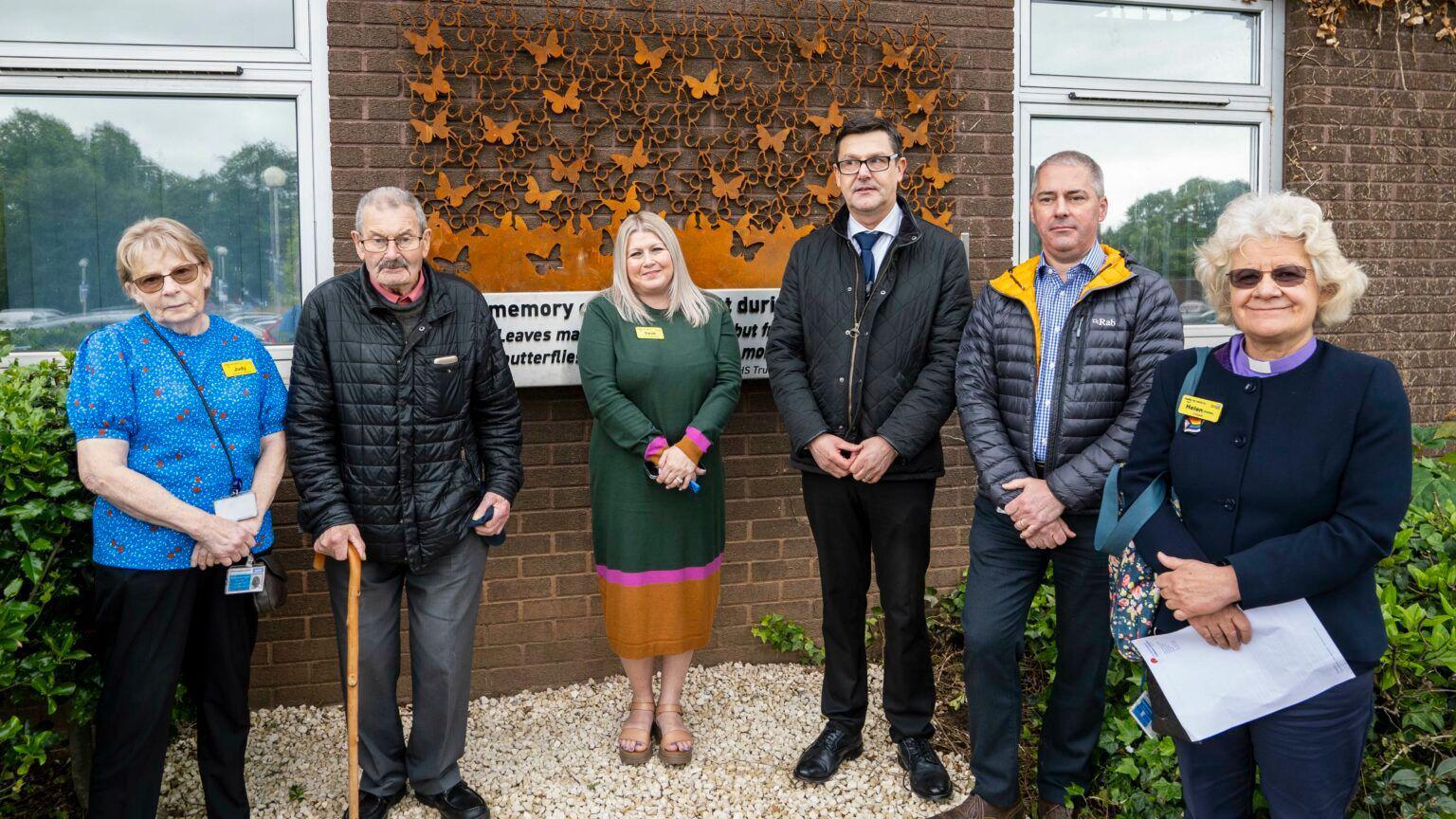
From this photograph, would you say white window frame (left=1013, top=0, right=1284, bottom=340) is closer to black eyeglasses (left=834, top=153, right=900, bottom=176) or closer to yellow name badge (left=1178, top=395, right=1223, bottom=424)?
black eyeglasses (left=834, top=153, right=900, bottom=176)

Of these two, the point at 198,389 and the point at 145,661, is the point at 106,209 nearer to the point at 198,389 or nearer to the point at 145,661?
the point at 198,389

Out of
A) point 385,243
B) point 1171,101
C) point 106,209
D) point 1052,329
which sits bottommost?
point 1052,329

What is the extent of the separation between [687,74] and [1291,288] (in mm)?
2726

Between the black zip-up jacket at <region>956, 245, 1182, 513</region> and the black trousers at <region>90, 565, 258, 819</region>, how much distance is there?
2309 millimetres

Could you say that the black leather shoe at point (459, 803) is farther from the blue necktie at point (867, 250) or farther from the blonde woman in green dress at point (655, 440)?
the blue necktie at point (867, 250)

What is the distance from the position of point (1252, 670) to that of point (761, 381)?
8.38 feet

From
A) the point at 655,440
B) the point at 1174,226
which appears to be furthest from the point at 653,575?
the point at 1174,226

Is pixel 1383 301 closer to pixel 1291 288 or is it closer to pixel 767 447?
pixel 767 447

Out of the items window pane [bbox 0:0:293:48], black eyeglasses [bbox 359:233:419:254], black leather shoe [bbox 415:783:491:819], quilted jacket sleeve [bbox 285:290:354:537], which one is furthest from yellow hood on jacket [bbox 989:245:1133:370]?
window pane [bbox 0:0:293:48]

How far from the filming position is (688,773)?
3545mm

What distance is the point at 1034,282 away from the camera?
2.93m

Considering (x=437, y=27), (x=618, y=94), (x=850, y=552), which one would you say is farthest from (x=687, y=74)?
(x=850, y=552)

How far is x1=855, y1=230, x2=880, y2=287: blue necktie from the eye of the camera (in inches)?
130

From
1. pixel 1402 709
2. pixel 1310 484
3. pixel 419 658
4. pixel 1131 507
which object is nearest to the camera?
pixel 1310 484
